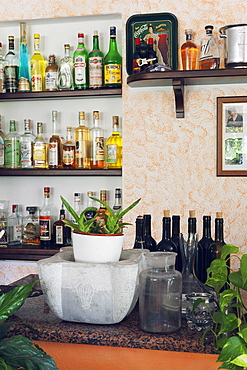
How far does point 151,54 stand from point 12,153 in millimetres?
1006

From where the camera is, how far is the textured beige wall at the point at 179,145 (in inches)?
99.2

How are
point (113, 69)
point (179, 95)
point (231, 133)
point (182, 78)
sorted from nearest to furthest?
point (182, 78)
point (179, 95)
point (231, 133)
point (113, 69)

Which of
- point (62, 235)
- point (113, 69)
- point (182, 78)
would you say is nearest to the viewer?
point (182, 78)

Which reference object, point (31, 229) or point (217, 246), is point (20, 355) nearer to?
point (217, 246)

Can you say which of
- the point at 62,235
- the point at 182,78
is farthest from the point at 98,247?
the point at 62,235

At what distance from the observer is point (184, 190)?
257cm

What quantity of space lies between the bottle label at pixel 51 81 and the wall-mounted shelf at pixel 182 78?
501mm

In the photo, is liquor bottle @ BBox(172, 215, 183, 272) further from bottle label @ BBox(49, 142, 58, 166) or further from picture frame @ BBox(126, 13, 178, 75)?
bottle label @ BBox(49, 142, 58, 166)

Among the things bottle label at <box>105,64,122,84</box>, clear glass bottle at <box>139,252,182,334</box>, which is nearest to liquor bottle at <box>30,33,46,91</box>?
bottle label at <box>105,64,122,84</box>

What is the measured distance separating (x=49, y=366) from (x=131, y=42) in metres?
2.03

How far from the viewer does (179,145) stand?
2.58m

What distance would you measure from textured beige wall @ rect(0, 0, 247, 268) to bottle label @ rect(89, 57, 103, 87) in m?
0.16

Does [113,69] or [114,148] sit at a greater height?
[113,69]

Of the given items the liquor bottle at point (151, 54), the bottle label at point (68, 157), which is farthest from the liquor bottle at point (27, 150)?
the liquor bottle at point (151, 54)
